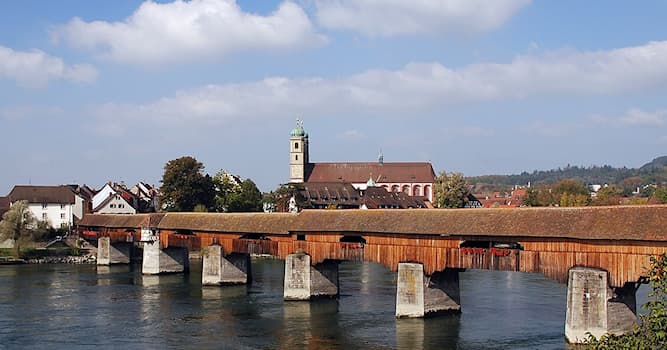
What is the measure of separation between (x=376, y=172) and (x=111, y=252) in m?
64.9

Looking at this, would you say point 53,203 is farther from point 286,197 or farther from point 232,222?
point 232,222

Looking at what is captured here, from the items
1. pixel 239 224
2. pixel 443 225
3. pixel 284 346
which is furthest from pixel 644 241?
pixel 239 224

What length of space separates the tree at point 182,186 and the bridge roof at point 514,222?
36193 millimetres

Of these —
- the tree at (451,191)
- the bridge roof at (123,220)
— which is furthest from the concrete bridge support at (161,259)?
the tree at (451,191)

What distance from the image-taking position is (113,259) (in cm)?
6512

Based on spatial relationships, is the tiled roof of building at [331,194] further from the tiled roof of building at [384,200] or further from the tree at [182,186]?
the tree at [182,186]

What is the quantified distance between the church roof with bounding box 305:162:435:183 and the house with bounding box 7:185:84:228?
148 ft

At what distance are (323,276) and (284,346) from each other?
11.4 meters

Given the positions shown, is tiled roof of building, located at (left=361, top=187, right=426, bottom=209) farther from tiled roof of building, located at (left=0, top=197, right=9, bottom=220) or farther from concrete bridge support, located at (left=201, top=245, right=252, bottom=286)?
concrete bridge support, located at (left=201, top=245, right=252, bottom=286)

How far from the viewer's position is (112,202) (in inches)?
3290

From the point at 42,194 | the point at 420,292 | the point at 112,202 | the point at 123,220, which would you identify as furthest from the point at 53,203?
the point at 420,292

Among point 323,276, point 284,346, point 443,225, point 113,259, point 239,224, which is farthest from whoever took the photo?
point 113,259

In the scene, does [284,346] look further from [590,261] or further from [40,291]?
[40,291]

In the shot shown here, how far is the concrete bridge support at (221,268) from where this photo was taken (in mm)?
48531
